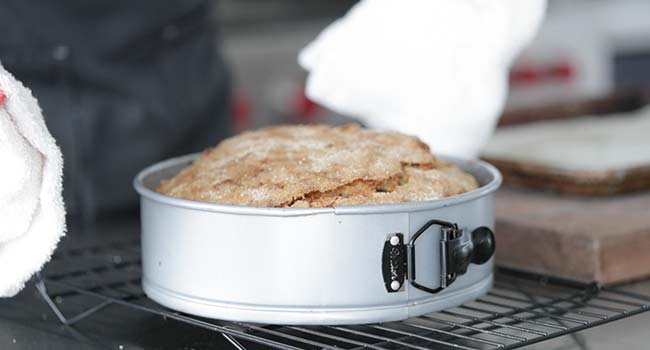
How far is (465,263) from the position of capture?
1.01m

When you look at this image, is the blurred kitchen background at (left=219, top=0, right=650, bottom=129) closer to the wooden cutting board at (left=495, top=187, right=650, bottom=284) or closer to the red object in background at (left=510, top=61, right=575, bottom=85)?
the red object in background at (left=510, top=61, right=575, bottom=85)

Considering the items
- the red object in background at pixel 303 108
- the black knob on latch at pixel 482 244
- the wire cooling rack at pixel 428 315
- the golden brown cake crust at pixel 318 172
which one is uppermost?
the golden brown cake crust at pixel 318 172

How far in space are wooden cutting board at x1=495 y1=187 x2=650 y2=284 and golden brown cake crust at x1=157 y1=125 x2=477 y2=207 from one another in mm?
246

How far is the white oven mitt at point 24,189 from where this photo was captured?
3.13 ft

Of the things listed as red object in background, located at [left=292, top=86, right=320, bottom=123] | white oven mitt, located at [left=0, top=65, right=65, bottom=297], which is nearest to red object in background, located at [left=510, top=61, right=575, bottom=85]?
red object in background, located at [left=292, top=86, right=320, bottom=123]

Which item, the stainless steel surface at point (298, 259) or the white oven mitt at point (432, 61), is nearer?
the stainless steel surface at point (298, 259)

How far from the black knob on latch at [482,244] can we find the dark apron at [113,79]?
0.99 m

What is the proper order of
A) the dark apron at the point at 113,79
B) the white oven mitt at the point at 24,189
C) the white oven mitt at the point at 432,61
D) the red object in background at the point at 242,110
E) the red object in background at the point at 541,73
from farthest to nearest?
the red object in background at the point at 541,73 → the red object in background at the point at 242,110 → the dark apron at the point at 113,79 → the white oven mitt at the point at 432,61 → the white oven mitt at the point at 24,189

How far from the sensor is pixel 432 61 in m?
1.32

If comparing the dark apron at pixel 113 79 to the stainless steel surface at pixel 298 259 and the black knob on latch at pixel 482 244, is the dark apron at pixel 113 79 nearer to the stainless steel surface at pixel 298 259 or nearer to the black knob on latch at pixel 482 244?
the stainless steel surface at pixel 298 259

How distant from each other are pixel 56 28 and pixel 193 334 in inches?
37.2

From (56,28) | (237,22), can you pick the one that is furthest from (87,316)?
(237,22)

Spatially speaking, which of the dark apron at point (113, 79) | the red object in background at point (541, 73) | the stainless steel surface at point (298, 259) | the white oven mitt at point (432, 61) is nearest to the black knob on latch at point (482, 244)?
the stainless steel surface at point (298, 259)

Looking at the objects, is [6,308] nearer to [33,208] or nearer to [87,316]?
[87,316]
